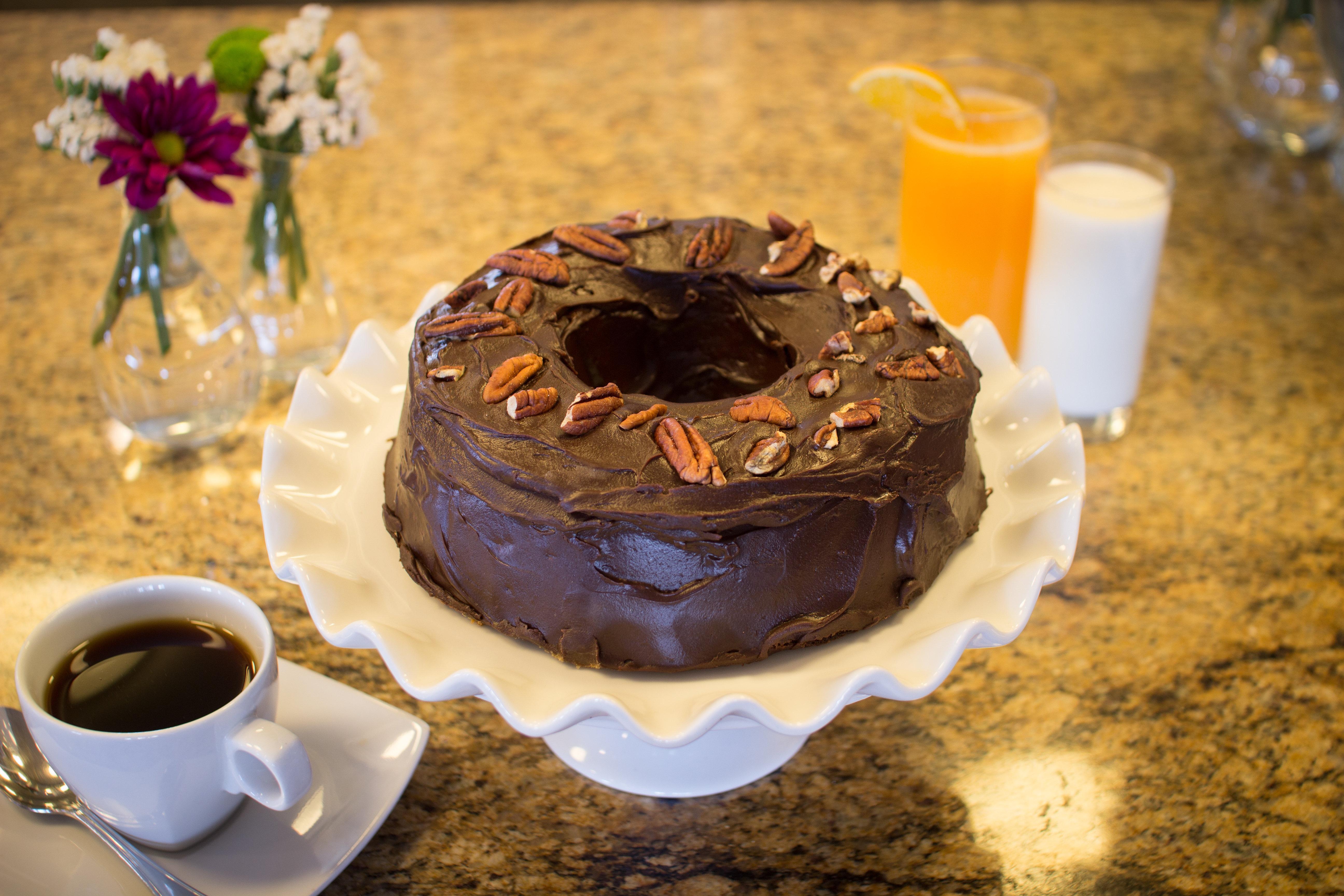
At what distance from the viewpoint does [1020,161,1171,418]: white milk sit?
187 cm

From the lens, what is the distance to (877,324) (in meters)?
1.33

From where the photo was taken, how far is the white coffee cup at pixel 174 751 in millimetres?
1084

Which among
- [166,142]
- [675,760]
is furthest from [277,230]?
[675,760]

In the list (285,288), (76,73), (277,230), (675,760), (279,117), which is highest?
(76,73)

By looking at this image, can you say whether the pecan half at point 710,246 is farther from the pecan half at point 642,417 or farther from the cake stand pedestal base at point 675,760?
the cake stand pedestal base at point 675,760

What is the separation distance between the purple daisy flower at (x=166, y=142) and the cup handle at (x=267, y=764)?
77 centimetres

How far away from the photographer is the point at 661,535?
43.8 inches

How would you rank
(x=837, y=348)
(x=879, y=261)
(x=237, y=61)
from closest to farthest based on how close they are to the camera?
(x=837, y=348) < (x=237, y=61) < (x=879, y=261)

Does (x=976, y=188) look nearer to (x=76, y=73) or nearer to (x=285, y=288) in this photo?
(x=285, y=288)

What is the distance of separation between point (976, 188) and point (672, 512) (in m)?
1.21

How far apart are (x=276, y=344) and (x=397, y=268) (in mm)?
389

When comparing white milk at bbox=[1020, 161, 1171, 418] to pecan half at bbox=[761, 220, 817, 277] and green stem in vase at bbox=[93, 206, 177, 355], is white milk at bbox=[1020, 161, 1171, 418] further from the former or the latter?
green stem in vase at bbox=[93, 206, 177, 355]

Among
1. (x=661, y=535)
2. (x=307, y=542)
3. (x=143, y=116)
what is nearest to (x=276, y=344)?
(x=143, y=116)

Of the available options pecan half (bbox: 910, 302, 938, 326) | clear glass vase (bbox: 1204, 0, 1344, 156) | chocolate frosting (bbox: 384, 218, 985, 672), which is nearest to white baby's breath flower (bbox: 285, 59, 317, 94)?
chocolate frosting (bbox: 384, 218, 985, 672)
